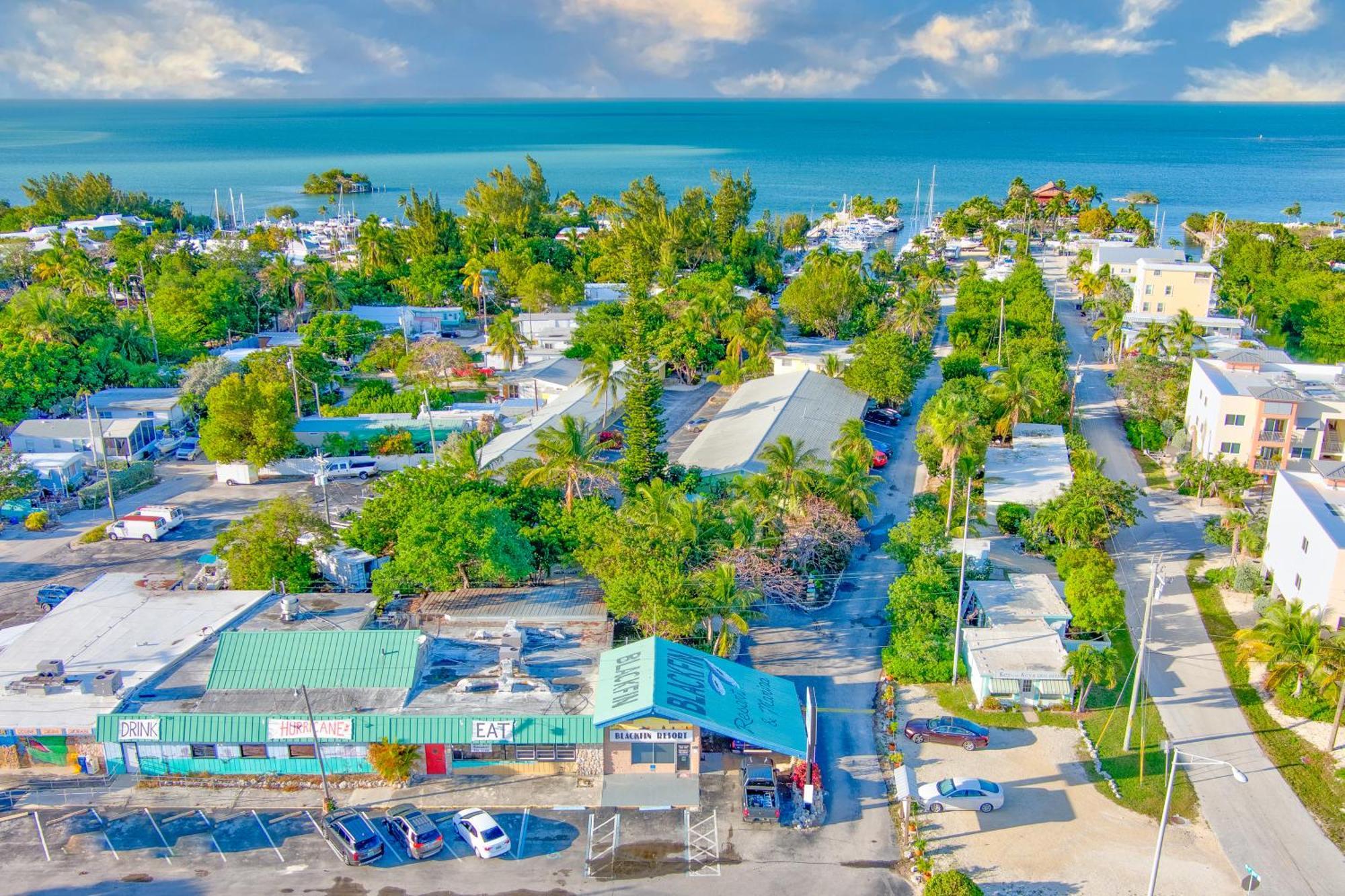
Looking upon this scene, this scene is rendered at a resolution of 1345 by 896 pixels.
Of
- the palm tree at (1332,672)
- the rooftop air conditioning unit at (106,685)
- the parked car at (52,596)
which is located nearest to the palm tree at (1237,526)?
the palm tree at (1332,672)

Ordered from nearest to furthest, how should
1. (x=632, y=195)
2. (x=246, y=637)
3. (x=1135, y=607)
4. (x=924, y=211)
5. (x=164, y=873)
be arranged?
1. (x=164, y=873)
2. (x=246, y=637)
3. (x=1135, y=607)
4. (x=632, y=195)
5. (x=924, y=211)

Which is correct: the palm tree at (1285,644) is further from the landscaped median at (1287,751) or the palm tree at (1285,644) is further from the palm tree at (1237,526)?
the palm tree at (1237,526)

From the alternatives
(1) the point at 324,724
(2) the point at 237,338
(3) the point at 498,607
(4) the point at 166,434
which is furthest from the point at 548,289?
(1) the point at 324,724

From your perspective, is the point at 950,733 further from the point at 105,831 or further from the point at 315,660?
the point at 105,831

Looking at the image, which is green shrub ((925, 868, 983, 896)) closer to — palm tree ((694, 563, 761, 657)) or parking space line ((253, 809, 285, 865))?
palm tree ((694, 563, 761, 657))

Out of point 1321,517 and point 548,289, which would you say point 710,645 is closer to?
point 1321,517

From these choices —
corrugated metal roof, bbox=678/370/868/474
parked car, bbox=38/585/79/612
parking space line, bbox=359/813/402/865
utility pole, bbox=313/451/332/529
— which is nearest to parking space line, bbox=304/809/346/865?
parking space line, bbox=359/813/402/865
